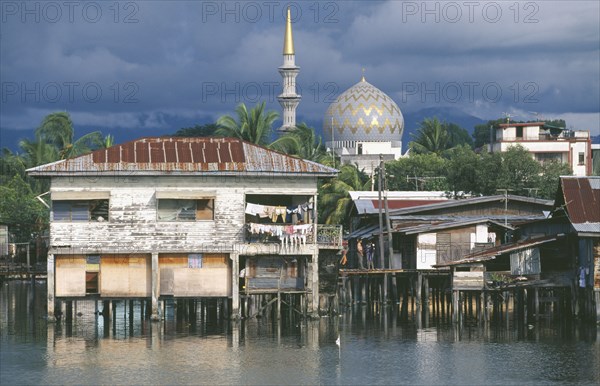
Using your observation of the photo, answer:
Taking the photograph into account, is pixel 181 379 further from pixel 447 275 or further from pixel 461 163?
pixel 461 163

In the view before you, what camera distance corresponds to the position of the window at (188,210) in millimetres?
60031

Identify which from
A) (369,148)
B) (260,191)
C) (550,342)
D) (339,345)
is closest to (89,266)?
(260,191)

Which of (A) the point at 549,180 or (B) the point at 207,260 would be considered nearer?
(B) the point at 207,260

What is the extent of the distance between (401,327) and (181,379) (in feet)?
61.8

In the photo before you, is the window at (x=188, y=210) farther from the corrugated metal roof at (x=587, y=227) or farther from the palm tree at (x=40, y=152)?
the palm tree at (x=40, y=152)

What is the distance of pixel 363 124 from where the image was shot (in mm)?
150250

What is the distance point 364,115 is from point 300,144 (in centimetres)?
4690

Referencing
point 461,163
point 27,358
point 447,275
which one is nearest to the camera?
point 27,358

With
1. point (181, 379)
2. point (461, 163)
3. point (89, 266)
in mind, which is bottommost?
point (181, 379)

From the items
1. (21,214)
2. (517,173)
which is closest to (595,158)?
(517,173)

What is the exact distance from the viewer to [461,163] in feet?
327

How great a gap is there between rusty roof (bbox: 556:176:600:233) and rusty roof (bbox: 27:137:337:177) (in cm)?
1060

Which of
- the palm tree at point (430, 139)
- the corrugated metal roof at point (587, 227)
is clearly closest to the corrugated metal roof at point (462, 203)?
the corrugated metal roof at point (587, 227)

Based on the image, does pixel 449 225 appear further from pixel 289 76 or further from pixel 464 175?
pixel 289 76
